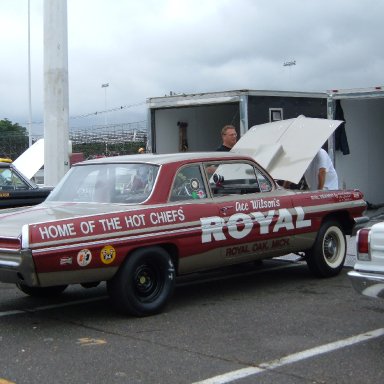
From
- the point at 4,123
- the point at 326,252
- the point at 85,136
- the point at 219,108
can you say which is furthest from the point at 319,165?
the point at 4,123

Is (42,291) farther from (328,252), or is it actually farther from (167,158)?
(328,252)

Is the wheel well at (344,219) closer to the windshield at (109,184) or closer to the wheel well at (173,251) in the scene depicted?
the wheel well at (173,251)

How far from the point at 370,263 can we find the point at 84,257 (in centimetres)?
246

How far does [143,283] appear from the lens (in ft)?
20.7

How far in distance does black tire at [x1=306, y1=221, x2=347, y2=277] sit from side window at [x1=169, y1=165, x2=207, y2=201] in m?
1.87

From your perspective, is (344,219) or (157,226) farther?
(344,219)

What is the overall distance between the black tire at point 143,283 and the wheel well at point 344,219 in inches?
105

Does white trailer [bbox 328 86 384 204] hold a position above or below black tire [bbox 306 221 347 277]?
above

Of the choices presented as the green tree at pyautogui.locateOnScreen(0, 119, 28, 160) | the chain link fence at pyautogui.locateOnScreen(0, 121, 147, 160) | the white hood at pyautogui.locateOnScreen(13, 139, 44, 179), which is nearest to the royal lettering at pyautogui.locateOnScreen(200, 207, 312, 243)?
the white hood at pyautogui.locateOnScreen(13, 139, 44, 179)

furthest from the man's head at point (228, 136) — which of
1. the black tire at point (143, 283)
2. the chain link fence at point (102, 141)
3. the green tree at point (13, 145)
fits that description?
the green tree at point (13, 145)

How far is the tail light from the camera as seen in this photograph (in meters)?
5.21

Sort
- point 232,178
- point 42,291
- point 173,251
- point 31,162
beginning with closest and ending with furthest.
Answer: point 173,251 < point 42,291 < point 232,178 < point 31,162

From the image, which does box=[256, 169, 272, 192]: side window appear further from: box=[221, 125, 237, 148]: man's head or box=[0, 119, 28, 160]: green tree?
box=[0, 119, 28, 160]: green tree

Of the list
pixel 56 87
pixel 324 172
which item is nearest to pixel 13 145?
pixel 56 87
